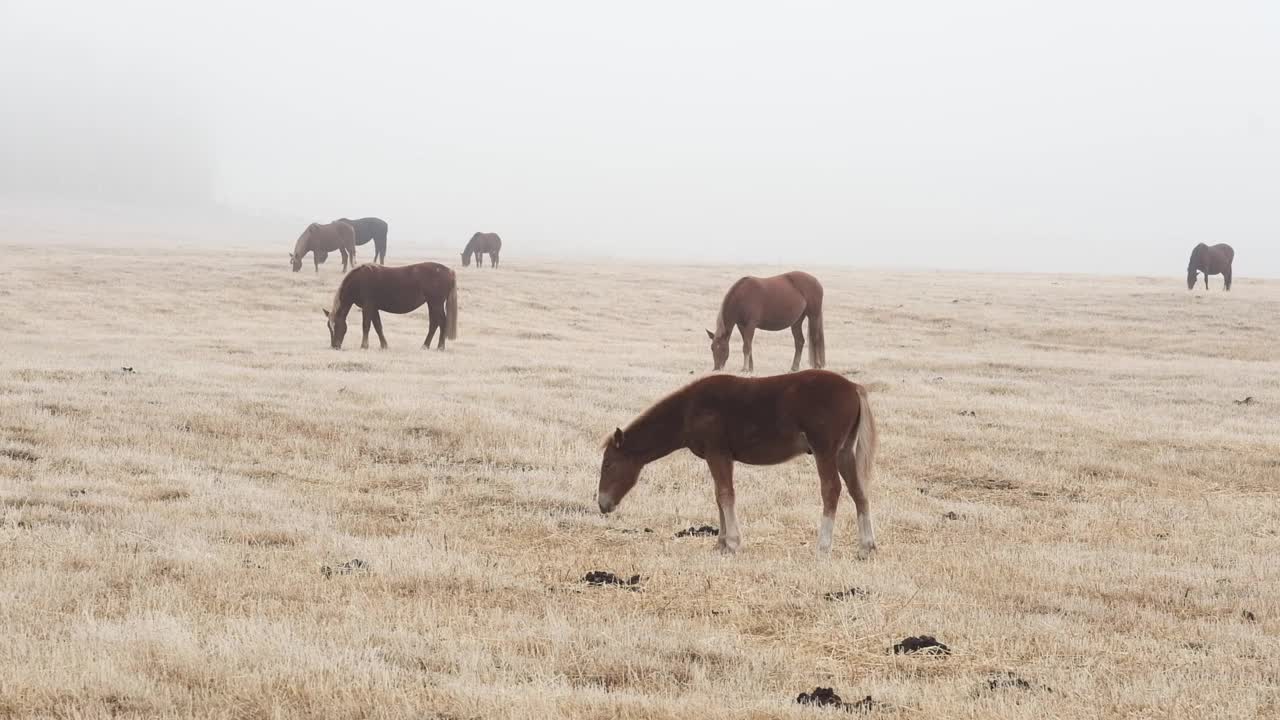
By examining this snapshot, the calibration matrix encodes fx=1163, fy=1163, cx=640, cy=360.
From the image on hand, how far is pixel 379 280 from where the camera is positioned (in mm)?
25938

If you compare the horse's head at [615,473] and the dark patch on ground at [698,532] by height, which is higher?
the horse's head at [615,473]

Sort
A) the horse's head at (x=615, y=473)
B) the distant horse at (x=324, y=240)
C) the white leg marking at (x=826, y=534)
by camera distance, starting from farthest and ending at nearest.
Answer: the distant horse at (x=324, y=240) → the horse's head at (x=615, y=473) → the white leg marking at (x=826, y=534)

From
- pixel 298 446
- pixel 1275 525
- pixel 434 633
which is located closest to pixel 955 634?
pixel 434 633

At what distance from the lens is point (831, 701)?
5.81 metres

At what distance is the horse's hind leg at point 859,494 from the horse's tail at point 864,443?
0.04 meters

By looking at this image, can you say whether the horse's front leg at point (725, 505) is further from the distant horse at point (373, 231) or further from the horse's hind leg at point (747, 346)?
the distant horse at point (373, 231)

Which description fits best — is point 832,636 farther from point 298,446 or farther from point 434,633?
point 298,446

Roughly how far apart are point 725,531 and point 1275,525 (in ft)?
18.9

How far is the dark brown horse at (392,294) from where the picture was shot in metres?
25.8

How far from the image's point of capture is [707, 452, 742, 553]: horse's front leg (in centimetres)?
971

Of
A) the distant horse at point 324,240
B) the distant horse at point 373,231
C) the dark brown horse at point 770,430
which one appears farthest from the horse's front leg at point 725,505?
the distant horse at point 373,231

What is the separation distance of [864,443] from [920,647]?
301 centimetres

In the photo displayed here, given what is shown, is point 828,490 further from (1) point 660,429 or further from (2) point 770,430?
(1) point 660,429

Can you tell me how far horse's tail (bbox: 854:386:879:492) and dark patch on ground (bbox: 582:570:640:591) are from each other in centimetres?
233
